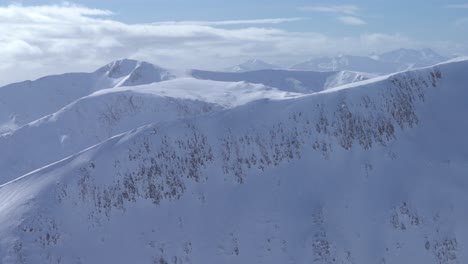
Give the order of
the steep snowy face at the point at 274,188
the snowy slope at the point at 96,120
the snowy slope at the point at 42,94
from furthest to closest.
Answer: the snowy slope at the point at 42,94 → the snowy slope at the point at 96,120 → the steep snowy face at the point at 274,188

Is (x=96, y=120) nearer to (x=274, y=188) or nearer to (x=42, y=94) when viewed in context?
(x=42, y=94)

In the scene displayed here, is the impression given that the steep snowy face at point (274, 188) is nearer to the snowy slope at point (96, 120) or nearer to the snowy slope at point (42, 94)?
the snowy slope at point (96, 120)

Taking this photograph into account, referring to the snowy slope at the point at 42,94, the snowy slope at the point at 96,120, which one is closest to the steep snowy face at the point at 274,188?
the snowy slope at the point at 96,120

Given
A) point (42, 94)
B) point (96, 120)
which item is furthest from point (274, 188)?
point (42, 94)

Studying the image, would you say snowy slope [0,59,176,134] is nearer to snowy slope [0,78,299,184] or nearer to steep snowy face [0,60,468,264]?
snowy slope [0,78,299,184]

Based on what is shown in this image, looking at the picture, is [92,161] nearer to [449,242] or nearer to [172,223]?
[172,223]

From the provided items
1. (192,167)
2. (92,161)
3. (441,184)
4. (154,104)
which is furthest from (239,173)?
(154,104)
